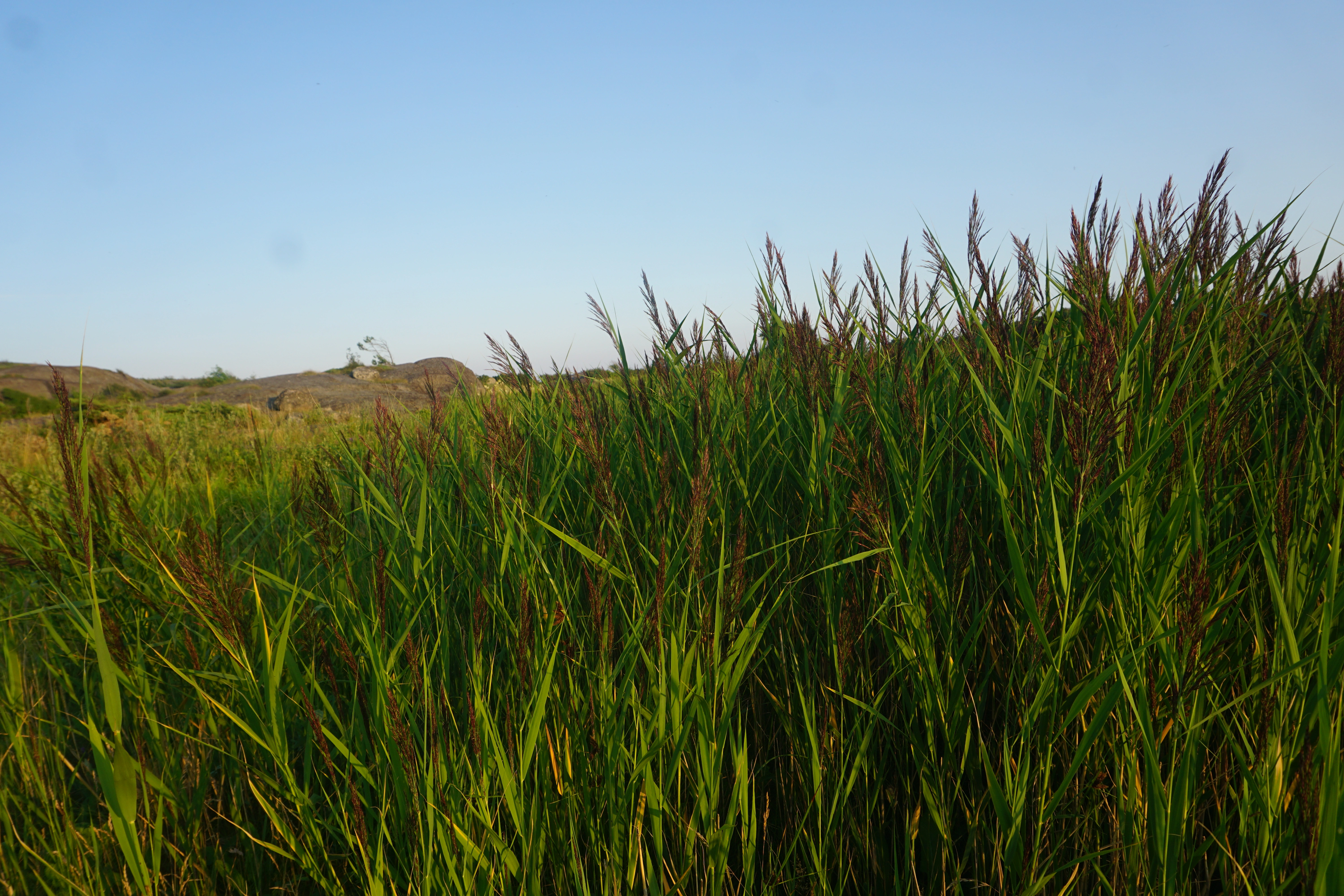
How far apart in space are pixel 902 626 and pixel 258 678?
1.16 meters

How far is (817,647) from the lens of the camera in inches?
48.9

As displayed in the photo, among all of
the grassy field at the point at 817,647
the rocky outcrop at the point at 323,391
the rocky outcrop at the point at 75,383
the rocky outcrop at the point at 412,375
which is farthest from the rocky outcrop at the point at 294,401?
the grassy field at the point at 817,647

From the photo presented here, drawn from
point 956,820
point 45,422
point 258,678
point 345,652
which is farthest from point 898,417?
point 45,422

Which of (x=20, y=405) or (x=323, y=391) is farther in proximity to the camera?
(x=323, y=391)

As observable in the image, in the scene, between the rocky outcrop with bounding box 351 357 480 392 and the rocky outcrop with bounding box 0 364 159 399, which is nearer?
the rocky outcrop with bounding box 351 357 480 392

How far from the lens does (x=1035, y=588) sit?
103 cm

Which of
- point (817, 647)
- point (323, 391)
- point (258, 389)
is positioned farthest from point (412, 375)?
point (817, 647)

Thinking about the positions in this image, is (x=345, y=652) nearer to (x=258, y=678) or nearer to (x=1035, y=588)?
(x=258, y=678)

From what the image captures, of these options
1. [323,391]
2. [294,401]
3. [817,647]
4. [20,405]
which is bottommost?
[817,647]

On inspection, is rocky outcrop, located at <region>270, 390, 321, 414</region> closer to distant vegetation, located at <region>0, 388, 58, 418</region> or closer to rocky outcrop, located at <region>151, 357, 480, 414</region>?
rocky outcrop, located at <region>151, 357, 480, 414</region>

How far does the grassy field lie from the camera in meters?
0.95

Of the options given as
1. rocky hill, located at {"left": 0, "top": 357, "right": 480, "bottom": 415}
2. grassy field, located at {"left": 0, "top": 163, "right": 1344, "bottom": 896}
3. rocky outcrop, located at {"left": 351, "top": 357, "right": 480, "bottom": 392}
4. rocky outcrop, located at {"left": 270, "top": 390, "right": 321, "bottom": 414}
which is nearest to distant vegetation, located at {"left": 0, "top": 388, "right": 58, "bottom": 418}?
rocky hill, located at {"left": 0, "top": 357, "right": 480, "bottom": 415}

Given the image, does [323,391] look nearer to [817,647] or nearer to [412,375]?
[412,375]

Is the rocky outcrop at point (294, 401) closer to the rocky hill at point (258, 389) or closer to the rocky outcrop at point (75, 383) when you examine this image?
the rocky hill at point (258, 389)
